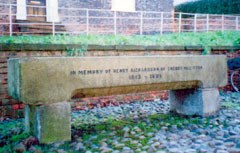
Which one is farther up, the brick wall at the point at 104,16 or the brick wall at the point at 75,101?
the brick wall at the point at 104,16

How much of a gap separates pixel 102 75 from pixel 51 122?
0.82 m

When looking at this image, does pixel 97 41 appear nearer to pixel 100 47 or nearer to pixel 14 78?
pixel 100 47

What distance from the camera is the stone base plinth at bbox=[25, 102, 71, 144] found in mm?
2939

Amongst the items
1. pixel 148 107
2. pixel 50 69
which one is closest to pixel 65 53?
pixel 148 107

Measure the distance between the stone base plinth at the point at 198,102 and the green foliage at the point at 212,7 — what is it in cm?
1195

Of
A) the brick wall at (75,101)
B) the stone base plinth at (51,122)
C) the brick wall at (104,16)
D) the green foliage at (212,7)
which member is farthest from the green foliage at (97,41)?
the green foliage at (212,7)

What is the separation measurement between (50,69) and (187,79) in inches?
78.8

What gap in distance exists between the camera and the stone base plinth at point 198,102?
402 centimetres

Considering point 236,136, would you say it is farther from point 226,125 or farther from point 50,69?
point 50,69

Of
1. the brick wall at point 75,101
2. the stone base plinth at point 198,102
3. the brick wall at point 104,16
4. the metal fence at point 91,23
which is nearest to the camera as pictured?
the stone base plinth at point 198,102

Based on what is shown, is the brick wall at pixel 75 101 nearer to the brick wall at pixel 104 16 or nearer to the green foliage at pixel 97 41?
the green foliage at pixel 97 41

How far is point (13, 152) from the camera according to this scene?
2730mm

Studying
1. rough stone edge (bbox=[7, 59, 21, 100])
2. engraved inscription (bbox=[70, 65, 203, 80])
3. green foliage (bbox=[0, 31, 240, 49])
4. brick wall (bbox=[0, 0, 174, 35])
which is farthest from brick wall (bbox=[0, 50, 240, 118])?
brick wall (bbox=[0, 0, 174, 35])

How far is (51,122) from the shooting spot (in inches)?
117
